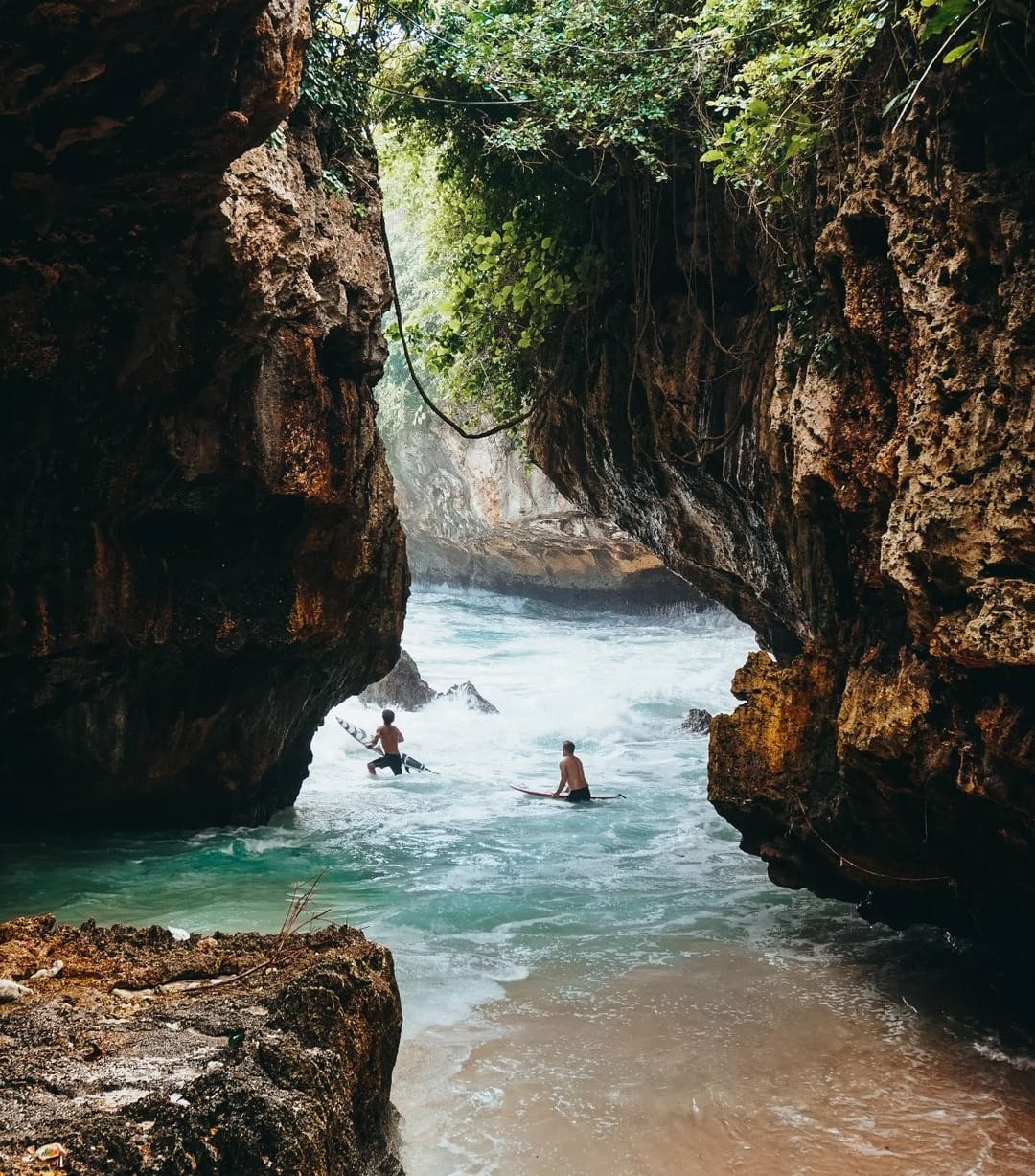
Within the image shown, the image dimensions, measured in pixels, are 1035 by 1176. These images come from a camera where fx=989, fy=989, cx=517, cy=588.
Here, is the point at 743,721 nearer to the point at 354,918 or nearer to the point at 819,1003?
the point at 819,1003

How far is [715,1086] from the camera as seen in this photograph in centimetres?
441

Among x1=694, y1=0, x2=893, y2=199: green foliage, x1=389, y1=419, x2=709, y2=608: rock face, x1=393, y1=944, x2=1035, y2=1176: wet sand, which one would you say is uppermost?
x1=694, y1=0, x2=893, y2=199: green foliage

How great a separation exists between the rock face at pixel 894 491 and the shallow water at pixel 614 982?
2.17 feet

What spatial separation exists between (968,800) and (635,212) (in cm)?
536

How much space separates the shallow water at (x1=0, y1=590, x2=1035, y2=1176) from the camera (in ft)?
13.1

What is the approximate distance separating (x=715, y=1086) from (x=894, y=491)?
2.97m

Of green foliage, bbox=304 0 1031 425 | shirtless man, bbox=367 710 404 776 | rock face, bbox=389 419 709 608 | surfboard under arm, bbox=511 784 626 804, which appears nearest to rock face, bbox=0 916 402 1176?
green foliage, bbox=304 0 1031 425

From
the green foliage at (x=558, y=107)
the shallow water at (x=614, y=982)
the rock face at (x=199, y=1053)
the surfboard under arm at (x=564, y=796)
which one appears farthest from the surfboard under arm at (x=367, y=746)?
the rock face at (x=199, y=1053)

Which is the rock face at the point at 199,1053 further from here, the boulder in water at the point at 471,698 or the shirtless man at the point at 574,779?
the boulder in water at the point at 471,698

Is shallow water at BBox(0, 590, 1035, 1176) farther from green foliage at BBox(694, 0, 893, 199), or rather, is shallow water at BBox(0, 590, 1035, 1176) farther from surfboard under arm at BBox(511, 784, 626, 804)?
green foliage at BBox(694, 0, 893, 199)

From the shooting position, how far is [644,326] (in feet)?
26.5

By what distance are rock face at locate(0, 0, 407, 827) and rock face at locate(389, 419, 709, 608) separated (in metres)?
13.3

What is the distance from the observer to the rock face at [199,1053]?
2225mm

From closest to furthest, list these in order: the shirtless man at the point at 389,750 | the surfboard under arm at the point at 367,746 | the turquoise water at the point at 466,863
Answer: the turquoise water at the point at 466,863, the shirtless man at the point at 389,750, the surfboard under arm at the point at 367,746
